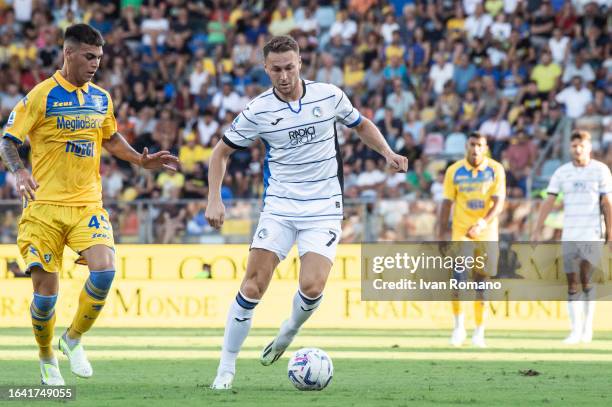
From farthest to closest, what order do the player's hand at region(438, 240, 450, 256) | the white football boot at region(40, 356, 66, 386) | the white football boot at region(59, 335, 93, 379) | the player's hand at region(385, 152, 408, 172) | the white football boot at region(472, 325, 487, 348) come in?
the player's hand at region(438, 240, 450, 256), the white football boot at region(472, 325, 487, 348), the white football boot at region(59, 335, 93, 379), the white football boot at region(40, 356, 66, 386), the player's hand at region(385, 152, 408, 172)

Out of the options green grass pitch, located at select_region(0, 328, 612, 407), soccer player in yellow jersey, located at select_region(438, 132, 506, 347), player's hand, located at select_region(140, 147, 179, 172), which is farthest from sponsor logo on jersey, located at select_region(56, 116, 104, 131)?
soccer player in yellow jersey, located at select_region(438, 132, 506, 347)

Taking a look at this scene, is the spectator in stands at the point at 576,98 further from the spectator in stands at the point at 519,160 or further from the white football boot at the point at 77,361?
the white football boot at the point at 77,361

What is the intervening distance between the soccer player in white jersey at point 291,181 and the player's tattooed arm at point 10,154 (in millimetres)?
1369

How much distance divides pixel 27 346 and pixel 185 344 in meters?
1.78

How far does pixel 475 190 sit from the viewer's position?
14.5 metres

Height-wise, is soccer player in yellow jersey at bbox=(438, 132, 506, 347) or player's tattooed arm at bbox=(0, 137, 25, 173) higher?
player's tattooed arm at bbox=(0, 137, 25, 173)

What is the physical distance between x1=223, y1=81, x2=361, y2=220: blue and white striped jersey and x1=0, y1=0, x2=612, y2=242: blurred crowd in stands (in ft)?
35.2

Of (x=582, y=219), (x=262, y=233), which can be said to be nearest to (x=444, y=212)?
(x=582, y=219)

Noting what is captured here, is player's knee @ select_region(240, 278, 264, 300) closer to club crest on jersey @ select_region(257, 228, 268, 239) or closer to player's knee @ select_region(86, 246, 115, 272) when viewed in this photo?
club crest on jersey @ select_region(257, 228, 268, 239)

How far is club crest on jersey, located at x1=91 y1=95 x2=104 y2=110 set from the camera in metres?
9.10

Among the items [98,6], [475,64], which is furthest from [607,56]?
[98,6]

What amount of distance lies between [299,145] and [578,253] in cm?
697

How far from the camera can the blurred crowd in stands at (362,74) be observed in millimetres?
21281

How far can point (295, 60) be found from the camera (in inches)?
347
